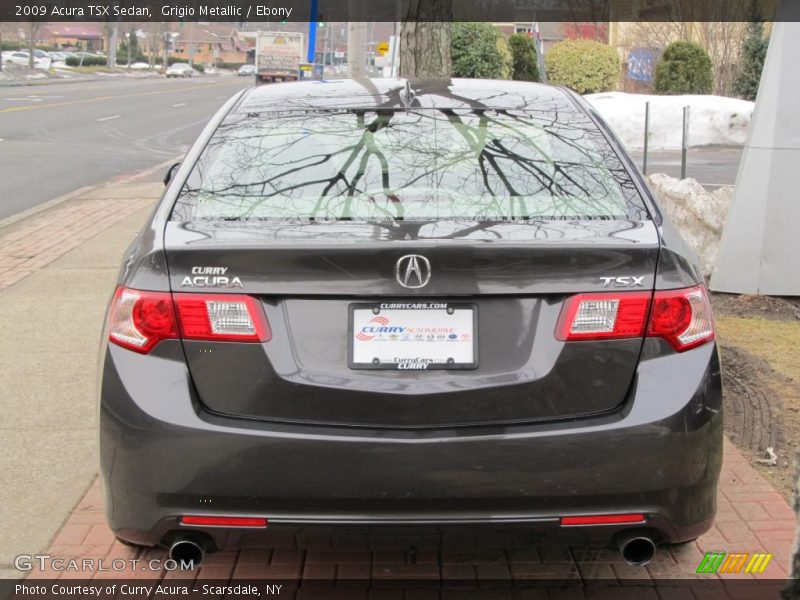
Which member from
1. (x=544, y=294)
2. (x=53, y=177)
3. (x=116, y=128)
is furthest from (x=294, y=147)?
(x=116, y=128)

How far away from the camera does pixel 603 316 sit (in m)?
2.91

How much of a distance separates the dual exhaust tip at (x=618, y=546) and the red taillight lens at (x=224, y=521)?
7cm

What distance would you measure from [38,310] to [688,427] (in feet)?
18.1

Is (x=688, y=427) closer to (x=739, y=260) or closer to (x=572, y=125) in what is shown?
(x=572, y=125)

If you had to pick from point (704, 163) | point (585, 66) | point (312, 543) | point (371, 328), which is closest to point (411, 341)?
point (371, 328)

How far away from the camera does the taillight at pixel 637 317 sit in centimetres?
290

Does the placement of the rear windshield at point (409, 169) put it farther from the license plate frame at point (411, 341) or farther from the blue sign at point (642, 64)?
the blue sign at point (642, 64)

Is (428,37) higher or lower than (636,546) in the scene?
higher

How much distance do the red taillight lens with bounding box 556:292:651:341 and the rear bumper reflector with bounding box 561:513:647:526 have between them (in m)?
0.50

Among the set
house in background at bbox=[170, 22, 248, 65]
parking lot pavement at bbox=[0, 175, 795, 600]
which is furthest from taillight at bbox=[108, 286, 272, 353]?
house in background at bbox=[170, 22, 248, 65]

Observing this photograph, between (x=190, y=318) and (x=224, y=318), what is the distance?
0.10 m

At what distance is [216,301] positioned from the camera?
2896 mm

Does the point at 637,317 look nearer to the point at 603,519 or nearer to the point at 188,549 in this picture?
the point at 603,519

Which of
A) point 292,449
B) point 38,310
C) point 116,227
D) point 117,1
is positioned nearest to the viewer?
point 292,449
